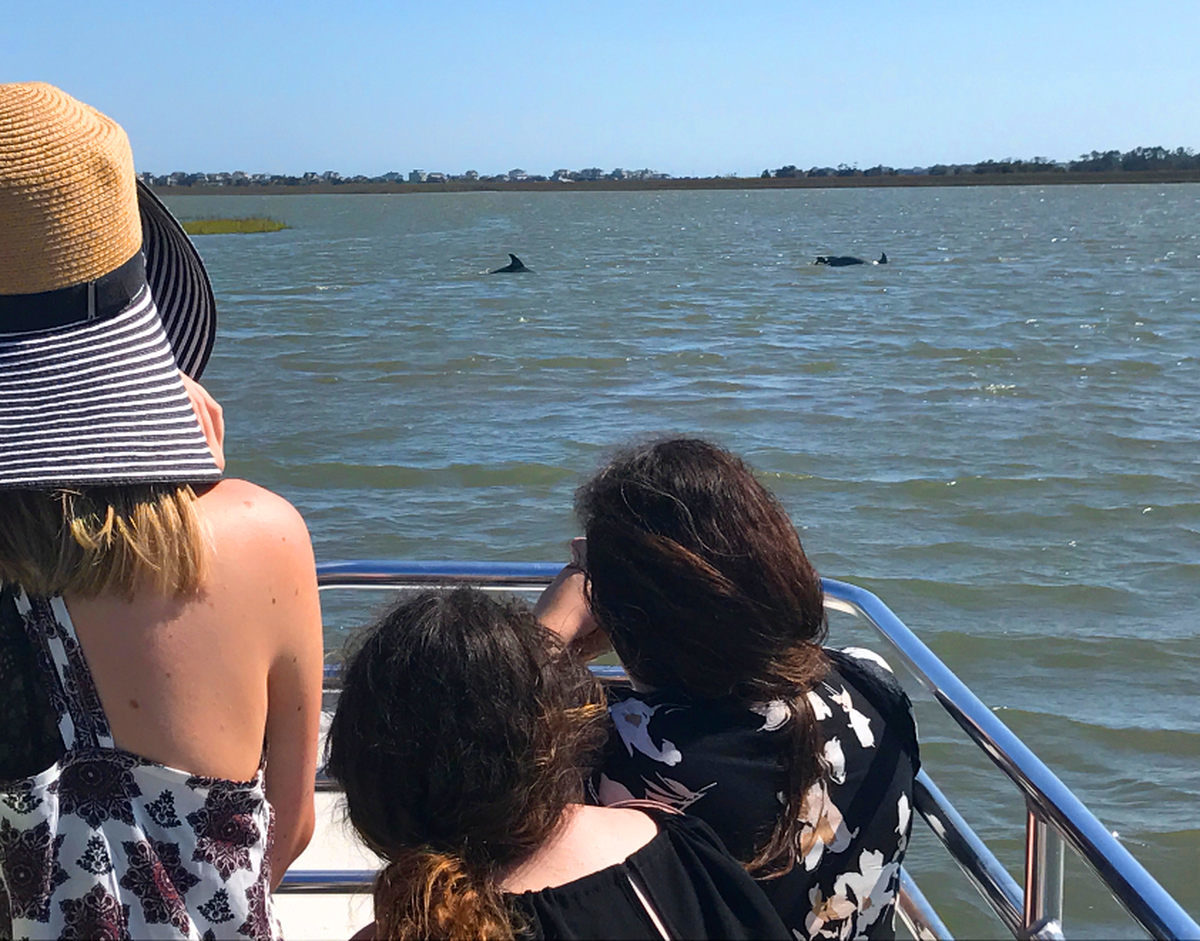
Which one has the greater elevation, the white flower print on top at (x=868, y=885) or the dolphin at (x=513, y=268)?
the white flower print on top at (x=868, y=885)

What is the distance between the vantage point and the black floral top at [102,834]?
1.37 meters

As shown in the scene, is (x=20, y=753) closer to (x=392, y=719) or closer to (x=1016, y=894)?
(x=392, y=719)

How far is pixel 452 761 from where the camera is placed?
53.2 inches

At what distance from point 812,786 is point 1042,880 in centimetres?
31

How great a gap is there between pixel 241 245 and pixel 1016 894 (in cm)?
5952

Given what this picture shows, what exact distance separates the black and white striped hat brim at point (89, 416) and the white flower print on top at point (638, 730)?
2.09 ft

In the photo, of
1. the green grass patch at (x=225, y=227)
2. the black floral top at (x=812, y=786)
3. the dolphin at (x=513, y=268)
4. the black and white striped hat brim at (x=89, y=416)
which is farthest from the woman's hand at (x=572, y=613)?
the green grass patch at (x=225, y=227)

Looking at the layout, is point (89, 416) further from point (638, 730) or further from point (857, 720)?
point (857, 720)

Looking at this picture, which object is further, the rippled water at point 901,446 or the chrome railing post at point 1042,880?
the rippled water at point 901,446

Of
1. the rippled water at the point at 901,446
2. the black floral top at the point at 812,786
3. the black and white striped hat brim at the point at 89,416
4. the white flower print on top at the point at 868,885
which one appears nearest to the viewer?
the black and white striped hat brim at the point at 89,416

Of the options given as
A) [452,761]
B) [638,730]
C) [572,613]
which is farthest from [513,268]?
[452,761]

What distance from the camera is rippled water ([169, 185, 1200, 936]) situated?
249 inches

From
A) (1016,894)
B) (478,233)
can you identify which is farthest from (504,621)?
(478,233)

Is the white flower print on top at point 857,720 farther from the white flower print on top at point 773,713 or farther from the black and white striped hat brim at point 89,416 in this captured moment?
the black and white striped hat brim at point 89,416
